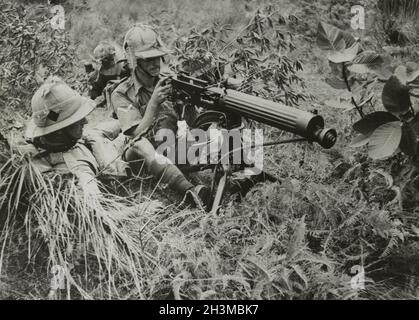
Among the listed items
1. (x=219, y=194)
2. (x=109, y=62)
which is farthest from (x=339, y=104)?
(x=109, y=62)

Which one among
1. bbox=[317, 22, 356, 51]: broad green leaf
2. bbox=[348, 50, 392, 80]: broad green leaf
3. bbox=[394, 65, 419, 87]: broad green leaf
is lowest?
bbox=[394, 65, 419, 87]: broad green leaf

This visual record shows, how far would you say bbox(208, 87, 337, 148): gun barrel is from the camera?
3557 mm

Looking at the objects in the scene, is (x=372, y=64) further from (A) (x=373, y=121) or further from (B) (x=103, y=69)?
(B) (x=103, y=69)

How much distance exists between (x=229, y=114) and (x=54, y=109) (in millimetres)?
1204

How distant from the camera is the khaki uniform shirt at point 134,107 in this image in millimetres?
4371

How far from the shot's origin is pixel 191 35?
475 cm

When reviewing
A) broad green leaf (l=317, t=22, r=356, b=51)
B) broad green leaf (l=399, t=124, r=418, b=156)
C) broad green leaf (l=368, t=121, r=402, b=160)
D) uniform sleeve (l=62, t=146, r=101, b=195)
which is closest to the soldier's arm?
uniform sleeve (l=62, t=146, r=101, b=195)

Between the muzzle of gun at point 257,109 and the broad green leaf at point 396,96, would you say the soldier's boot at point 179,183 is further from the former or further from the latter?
the broad green leaf at point 396,96

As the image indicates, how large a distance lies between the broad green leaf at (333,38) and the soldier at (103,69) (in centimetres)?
185

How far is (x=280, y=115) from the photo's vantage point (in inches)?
144

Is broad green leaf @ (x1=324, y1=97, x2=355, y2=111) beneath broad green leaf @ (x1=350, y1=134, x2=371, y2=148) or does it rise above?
above

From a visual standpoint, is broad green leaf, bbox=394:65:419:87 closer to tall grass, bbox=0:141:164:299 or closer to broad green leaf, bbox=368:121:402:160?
broad green leaf, bbox=368:121:402:160

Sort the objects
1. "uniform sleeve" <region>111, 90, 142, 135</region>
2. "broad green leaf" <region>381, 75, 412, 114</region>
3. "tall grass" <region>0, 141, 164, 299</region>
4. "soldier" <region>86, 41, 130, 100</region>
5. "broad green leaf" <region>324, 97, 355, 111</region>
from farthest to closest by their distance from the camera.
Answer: "soldier" <region>86, 41, 130, 100</region> < "uniform sleeve" <region>111, 90, 142, 135</region> < "broad green leaf" <region>324, 97, 355, 111</region> < "broad green leaf" <region>381, 75, 412, 114</region> < "tall grass" <region>0, 141, 164, 299</region>

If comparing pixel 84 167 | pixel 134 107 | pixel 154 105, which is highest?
pixel 134 107
